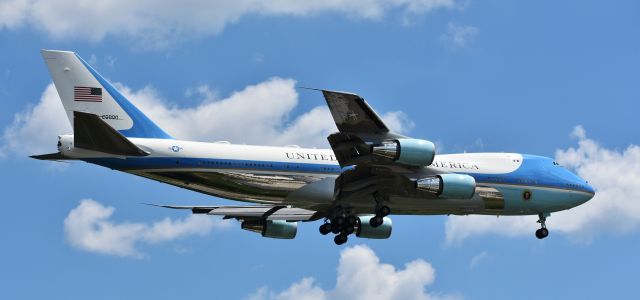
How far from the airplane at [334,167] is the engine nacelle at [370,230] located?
7 cm

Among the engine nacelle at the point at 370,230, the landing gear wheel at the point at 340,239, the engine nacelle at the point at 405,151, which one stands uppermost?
the engine nacelle at the point at 405,151

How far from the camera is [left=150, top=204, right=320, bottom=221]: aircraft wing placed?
47.4 m

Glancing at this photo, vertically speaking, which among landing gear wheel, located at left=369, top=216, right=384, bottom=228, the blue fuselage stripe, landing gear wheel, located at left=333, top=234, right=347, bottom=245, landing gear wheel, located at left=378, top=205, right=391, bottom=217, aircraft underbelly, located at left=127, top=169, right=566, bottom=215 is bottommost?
→ landing gear wheel, located at left=333, top=234, right=347, bottom=245

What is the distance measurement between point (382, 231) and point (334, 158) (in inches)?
250

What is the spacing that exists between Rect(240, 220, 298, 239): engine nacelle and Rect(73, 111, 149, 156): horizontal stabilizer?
443 inches

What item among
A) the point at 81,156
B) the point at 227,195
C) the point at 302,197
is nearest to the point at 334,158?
the point at 302,197

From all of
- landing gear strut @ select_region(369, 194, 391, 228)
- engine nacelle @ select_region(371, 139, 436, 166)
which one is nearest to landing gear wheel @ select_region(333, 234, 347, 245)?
landing gear strut @ select_region(369, 194, 391, 228)

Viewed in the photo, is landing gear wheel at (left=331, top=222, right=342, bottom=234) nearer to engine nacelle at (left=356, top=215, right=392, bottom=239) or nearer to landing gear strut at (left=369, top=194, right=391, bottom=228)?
engine nacelle at (left=356, top=215, right=392, bottom=239)

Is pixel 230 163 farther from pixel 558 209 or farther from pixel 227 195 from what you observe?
pixel 558 209

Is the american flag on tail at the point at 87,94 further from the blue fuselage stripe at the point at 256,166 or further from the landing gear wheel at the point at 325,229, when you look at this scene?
the landing gear wheel at the point at 325,229

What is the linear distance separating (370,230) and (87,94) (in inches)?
585

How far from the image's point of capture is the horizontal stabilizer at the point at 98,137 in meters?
35.9

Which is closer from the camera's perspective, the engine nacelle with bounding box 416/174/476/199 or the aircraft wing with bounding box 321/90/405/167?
the aircraft wing with bounding box 321/90/405/167

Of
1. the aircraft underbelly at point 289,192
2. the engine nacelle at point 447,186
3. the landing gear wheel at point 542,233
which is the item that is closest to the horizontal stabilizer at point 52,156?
the aircraft underbelly at point 289,192
